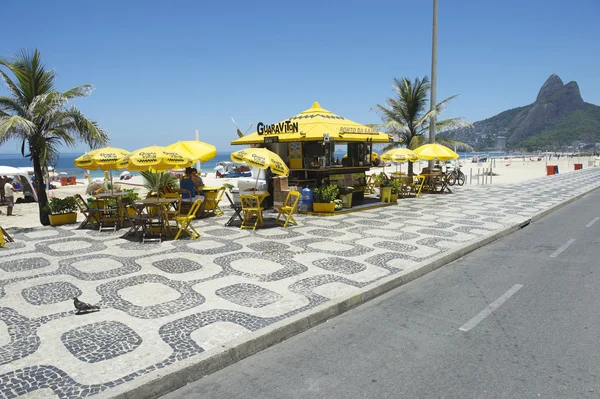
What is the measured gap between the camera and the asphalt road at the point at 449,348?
3.40 m

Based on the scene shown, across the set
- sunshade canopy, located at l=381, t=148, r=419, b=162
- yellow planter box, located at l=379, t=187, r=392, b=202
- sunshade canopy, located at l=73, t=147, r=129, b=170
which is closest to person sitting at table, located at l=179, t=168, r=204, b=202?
sunshade canopy, located at l=73, t=147, r=129, b=170

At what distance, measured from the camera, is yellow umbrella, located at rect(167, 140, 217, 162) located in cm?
1180

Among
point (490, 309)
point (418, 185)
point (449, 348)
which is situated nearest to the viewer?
point (449, 348)

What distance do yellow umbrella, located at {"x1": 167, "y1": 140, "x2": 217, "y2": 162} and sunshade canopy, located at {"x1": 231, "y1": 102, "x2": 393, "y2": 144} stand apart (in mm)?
2042

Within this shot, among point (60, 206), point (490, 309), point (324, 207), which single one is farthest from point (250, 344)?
point (60, 206)

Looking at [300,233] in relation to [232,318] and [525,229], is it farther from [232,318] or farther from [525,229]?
[525,229]

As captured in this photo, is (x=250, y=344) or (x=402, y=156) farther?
(x=402, y=156)

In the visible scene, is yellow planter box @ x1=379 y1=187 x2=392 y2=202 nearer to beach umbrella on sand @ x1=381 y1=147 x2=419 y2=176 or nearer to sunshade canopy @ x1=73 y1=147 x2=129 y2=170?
beach umbrella on sand @ x1=381 y1=147 x2=419 y2=176

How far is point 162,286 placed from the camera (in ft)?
19.2

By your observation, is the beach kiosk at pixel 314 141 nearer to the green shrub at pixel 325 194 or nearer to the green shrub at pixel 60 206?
the green shrub at pixel 325 194

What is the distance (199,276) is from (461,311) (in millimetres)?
3750

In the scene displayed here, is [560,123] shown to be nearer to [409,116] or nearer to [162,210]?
[409,116]

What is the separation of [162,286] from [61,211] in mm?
7051

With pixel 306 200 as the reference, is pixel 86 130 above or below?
above
